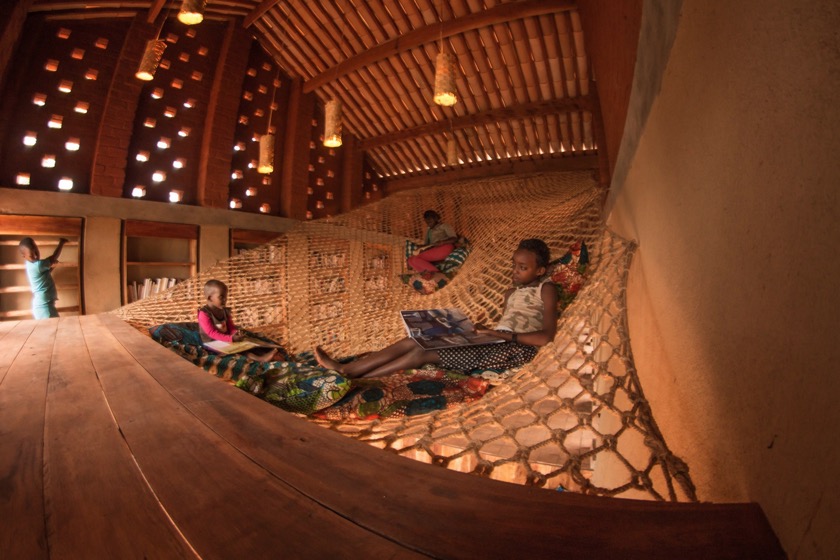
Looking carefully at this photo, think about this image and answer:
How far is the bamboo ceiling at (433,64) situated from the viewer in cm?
333

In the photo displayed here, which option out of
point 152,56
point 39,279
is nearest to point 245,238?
point 39,279

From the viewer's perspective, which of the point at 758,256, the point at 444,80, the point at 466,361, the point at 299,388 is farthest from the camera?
the point at 444,80

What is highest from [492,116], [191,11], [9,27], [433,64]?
[433,64]

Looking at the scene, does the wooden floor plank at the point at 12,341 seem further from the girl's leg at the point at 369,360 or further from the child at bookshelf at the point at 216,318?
the girl's leg at the point at 369,360

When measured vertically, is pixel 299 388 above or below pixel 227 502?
below

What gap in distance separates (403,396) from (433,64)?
360 centimetres

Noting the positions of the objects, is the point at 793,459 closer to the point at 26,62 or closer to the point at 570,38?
the point at 570,38

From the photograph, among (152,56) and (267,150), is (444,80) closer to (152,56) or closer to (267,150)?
(152,56)

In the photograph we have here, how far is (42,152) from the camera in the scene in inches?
135

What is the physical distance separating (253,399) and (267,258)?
92.7 inches

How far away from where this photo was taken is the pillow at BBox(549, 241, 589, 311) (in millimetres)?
1678

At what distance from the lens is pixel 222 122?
14.3 feet

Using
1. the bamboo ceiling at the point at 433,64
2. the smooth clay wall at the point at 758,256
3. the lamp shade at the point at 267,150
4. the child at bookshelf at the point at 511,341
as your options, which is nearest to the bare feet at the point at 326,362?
the child at bookshelf at the point at 511,341

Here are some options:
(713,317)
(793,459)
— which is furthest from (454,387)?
(793,459)
